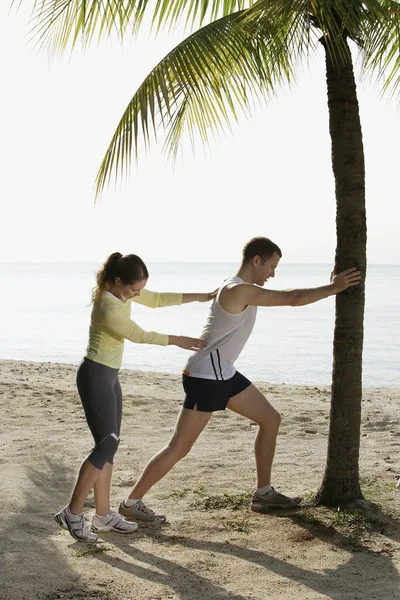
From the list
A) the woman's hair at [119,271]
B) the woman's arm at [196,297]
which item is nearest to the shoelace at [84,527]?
the woman's hair at [119,271]

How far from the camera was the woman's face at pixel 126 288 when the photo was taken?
5.15m

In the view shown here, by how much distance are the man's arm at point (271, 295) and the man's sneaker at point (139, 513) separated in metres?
1.56

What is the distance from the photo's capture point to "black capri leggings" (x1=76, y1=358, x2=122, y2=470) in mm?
5145

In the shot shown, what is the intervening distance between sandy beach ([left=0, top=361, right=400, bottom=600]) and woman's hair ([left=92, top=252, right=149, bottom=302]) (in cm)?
167

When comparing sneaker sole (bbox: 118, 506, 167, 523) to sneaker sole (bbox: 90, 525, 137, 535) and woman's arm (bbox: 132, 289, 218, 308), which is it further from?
woman's arm (bbox: 132, 289, 218, 308)

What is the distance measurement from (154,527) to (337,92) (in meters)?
3.37

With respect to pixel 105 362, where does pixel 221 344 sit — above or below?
above

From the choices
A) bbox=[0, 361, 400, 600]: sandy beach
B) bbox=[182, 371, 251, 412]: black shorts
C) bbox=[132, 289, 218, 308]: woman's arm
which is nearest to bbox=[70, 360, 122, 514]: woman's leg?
bbox=[0, 361, 400, 600]: sandy beach

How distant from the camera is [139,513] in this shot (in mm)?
5719

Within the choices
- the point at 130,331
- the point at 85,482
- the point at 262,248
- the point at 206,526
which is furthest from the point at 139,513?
the point at 262,248

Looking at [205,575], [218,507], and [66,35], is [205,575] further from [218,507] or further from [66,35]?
[66,35]

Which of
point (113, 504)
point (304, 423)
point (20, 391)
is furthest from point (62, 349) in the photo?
point (113, 504)

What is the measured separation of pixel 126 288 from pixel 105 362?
491 mm

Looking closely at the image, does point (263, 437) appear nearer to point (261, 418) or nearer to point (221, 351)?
point (261, 418)
